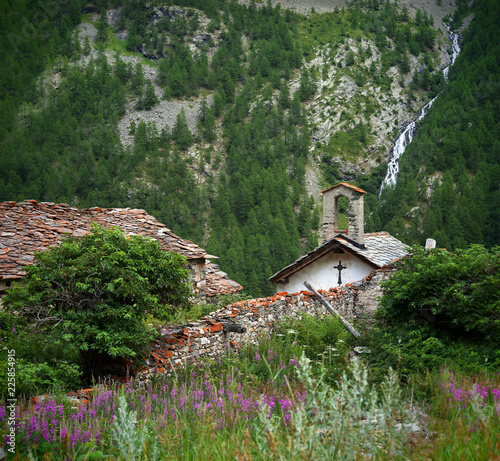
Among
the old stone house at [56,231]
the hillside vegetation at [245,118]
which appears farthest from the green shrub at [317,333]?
the hillside vegetation at [245,118]

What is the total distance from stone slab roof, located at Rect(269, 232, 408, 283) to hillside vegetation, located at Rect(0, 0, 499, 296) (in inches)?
1483

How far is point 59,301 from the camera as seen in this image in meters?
7.34

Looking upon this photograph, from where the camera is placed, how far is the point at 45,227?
15.6 m

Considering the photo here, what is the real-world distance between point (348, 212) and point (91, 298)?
1249cm

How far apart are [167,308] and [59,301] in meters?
1.92

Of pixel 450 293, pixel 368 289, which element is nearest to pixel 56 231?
pixel 368 289

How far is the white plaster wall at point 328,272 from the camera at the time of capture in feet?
53.5

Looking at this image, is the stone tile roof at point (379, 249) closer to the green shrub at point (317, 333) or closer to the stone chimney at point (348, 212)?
the stone chimney at point (348, 212)

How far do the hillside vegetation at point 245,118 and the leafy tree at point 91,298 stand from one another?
48411mm

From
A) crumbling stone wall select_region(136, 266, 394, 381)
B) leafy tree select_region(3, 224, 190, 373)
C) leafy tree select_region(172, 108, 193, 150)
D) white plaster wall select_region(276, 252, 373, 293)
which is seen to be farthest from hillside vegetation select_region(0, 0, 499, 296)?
leafy tree select_region(3, 224, 190, 373)

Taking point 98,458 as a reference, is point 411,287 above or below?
above

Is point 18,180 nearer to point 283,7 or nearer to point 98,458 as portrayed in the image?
point 98,458

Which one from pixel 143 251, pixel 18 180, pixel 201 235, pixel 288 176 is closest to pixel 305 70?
pixel 288 176

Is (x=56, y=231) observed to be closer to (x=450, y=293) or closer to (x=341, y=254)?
(x=341, y=254)
